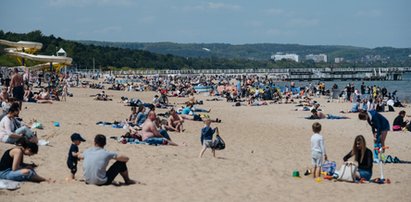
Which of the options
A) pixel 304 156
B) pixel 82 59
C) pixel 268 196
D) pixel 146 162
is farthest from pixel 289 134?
pixel 82 59

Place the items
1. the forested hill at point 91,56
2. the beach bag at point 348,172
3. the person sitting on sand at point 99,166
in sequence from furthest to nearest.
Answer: the forested hill at point 91,56 < the beach bag at point 348,172 < the person sitting on sand at point 99,166

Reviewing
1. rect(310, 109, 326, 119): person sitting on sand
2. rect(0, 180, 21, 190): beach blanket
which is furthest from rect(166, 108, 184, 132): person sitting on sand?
rect(0, 180, 21, 190): beach blanket

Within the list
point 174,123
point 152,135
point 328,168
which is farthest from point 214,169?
point 174,123

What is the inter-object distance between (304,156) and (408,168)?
7.65 feet

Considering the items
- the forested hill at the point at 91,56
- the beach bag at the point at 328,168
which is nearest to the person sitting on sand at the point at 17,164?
the beach bag at the point at 328,168

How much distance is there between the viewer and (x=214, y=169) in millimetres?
11289

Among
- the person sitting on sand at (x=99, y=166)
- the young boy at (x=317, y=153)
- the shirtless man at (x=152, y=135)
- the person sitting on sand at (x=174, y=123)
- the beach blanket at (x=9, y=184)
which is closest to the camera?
the beach blanket at (x=9, y=184)

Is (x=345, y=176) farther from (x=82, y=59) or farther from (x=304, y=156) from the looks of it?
(x=82, y=59)

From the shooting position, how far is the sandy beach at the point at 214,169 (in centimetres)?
889

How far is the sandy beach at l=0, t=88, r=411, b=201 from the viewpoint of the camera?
29.2ft

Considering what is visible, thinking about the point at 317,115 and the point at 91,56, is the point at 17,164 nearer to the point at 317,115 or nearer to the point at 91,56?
the point at 317,115

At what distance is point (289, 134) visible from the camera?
18.4 m

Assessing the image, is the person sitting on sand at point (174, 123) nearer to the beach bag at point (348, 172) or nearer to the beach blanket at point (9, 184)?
the beach bag at point (348, 172)

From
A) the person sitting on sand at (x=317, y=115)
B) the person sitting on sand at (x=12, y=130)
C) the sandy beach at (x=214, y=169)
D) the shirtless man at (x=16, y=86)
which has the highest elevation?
the shirtless man at (x=16, y=86)
